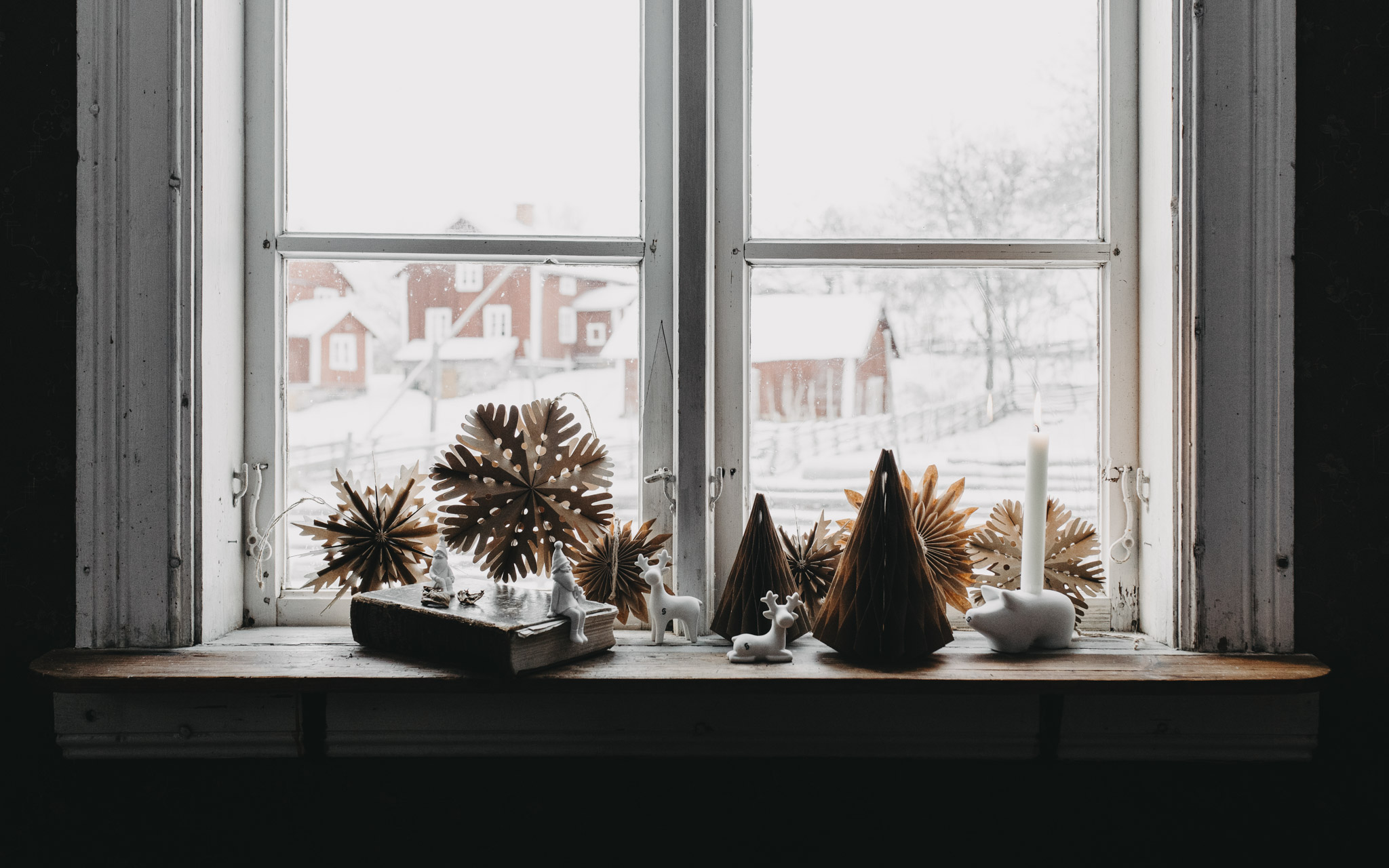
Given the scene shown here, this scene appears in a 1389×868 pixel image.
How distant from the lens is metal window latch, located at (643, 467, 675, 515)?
1.14 metres

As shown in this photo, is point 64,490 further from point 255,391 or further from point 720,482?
point 720,482

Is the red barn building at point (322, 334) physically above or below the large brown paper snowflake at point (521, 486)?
above

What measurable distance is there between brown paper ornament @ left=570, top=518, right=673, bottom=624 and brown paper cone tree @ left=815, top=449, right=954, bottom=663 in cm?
27

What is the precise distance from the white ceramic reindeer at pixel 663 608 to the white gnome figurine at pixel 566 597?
0.10 meters

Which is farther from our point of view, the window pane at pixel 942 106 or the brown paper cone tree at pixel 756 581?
the window pane at pixel 942 106

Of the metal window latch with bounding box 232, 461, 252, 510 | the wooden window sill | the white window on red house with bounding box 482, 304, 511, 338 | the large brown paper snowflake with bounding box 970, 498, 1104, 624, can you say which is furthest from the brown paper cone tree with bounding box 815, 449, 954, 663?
the metal window latch with bounding box 232, 461, 252, 510

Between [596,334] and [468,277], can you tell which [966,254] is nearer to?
[596,334]

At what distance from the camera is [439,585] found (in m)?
1.04

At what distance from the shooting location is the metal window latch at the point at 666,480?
1.14m

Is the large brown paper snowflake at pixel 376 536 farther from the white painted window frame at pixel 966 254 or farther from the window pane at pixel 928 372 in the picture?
the window pane at pixel 928 372

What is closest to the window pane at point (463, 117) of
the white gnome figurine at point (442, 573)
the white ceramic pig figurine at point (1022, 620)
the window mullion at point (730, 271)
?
A: the window mullion at point (730, 271)

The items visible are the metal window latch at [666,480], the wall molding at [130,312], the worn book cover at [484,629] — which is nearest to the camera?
the worn book cover at [484,629]

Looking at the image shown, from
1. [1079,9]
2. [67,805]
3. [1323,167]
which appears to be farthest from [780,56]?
[67,805]

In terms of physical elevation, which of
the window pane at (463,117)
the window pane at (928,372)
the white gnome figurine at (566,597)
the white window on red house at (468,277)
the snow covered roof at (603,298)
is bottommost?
the white gnome figurine at (566,597)
